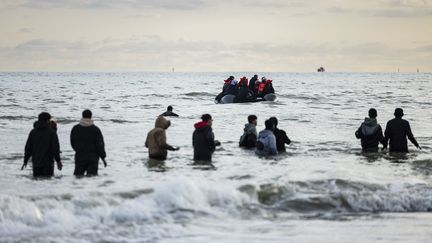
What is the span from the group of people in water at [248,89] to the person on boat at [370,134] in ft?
63.5

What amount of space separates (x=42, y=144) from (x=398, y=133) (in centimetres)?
945

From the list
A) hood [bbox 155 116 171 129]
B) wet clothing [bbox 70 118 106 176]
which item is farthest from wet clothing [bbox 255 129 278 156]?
wet clothing [bbox 70 118 106 176]

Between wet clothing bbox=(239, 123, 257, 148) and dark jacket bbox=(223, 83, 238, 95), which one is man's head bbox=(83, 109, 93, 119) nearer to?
wet clothing bbox=(239, 123, 257, 148)

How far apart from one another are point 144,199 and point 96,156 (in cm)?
179

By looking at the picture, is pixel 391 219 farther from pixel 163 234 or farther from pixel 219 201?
pixel 163 234

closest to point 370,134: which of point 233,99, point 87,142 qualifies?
point 87,142

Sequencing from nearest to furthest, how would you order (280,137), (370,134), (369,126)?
(280,137)
(369,126)
(370,134)

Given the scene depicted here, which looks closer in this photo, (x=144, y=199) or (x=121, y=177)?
(x=144, y=199)

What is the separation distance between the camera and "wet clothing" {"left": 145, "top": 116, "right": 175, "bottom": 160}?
15527 mm

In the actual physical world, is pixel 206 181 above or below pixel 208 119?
below

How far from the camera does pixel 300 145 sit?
21578mm

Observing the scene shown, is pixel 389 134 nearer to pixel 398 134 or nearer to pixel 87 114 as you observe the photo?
pixel 398 134

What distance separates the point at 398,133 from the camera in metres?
17.8

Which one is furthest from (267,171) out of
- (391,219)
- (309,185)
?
(391,219)
